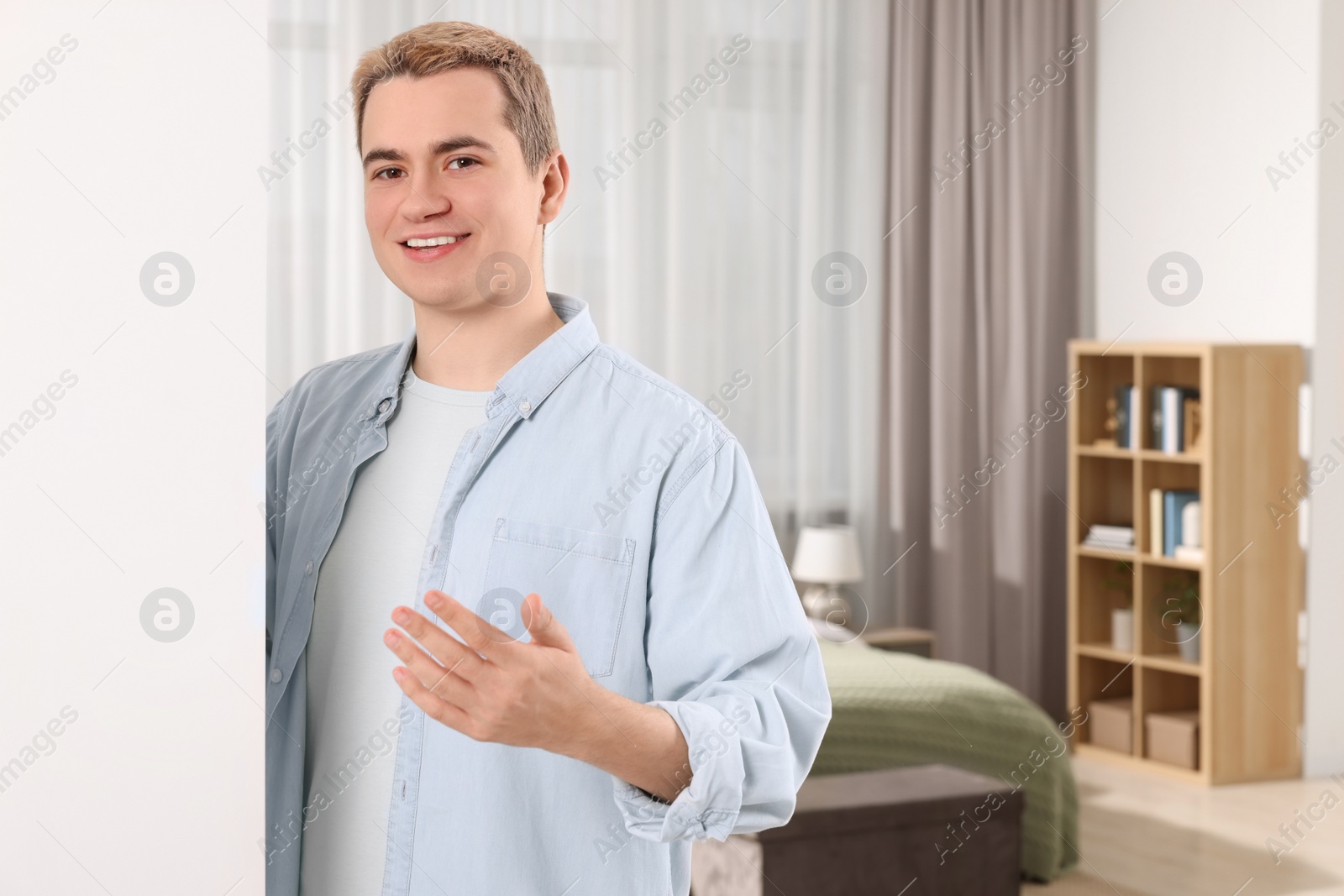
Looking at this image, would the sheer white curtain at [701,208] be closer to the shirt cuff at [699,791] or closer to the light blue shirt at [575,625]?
the light blue shirt at [575,625]

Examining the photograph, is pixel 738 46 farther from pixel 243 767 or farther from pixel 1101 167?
pixel 243 767

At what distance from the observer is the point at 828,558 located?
4805mm

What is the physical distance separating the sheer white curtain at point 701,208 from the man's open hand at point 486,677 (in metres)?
3.69

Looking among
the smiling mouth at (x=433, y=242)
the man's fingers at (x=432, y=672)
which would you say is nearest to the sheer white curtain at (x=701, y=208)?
the smiling mouth at (x=433, y=242)

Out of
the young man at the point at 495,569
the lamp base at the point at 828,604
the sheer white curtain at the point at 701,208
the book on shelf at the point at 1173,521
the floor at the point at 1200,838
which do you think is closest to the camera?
the young man at the point at 495,569

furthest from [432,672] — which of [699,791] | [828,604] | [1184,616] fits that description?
[1184,616]

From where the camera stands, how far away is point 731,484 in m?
1.14

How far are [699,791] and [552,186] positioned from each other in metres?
0.57

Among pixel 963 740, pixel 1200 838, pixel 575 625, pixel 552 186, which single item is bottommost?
pixel 1200 838

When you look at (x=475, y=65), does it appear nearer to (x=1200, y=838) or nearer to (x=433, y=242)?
(x=433, y=242)

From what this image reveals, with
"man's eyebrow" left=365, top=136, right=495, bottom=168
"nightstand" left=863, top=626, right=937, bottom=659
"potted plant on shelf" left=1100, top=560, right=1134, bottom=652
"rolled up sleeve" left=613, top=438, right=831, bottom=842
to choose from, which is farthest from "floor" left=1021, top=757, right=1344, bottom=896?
"man's eyebrow" left=365, top=136, right=495, bottom=168

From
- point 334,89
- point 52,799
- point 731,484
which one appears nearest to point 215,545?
point 52,799

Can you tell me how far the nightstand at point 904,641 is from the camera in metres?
4.85

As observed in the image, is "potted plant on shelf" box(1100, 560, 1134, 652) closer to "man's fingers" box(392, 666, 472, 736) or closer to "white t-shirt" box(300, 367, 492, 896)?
"white t-shirt" box(300, 367, 492, 896)
